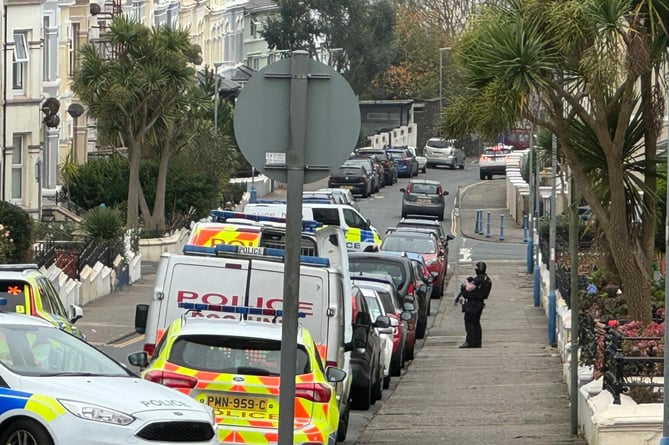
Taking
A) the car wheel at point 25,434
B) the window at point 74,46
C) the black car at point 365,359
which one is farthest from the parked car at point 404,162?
the car wheel at point 25,434

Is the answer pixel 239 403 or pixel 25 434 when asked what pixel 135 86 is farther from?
pixel 25 434

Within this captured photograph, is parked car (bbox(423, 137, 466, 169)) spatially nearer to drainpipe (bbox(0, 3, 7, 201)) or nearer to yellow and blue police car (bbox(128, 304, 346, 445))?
drainpipe (bbox(0, 3, 7, 201))

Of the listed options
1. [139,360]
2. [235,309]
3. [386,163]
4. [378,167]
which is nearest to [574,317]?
[235,309]

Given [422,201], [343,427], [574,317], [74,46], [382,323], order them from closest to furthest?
[574,317]
[343,427]
[382,323]
[74,46]
[422,201]

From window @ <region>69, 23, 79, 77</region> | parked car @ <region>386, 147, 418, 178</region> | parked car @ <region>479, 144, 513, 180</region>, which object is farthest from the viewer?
parked car @ <region>479, 144, 513, 180</region>

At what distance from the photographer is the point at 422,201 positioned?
58.0 meters

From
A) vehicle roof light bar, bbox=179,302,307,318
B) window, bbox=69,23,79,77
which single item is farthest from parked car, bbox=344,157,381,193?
vehicle roof light bar, bbox=179,302,307,318

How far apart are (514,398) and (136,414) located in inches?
377

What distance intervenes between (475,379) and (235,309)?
26.6ft

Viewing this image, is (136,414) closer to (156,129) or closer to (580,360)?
(580,360)

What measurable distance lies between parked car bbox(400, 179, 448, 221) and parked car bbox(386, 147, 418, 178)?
1685 centimetres

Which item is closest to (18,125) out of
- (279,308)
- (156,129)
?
(156,129)

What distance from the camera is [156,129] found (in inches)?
1881

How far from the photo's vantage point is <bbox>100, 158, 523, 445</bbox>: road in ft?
130
